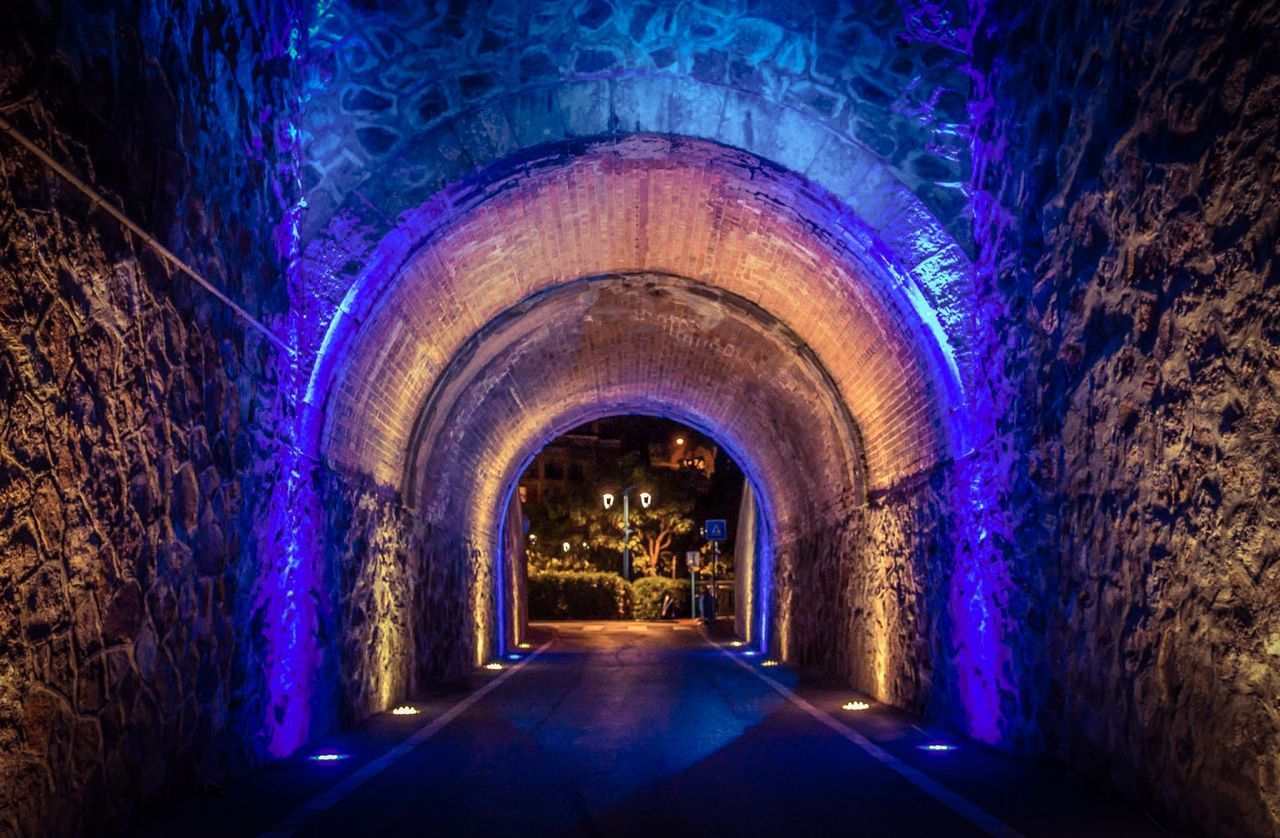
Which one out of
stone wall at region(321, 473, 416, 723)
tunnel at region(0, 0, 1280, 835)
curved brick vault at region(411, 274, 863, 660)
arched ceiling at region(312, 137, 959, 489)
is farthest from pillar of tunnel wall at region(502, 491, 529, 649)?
arched ceiling at region(312, 137, 959, 489)

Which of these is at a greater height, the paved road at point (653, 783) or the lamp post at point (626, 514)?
the lamp post at point (626, 514)

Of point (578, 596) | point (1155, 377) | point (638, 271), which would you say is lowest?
point (578, 596)

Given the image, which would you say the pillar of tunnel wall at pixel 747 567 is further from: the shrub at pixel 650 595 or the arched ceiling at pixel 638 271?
the shrub at pixel 650 595

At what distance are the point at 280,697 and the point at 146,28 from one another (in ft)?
17.1

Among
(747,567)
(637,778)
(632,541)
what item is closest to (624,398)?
(747,567)

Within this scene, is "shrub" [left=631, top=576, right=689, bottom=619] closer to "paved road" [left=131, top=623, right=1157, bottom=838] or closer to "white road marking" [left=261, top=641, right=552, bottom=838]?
"white road marking" [left=261, top=641, right=552, bottom=838]

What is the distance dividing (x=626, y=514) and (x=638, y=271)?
41.8 m

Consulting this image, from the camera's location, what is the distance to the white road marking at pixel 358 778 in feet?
21.6

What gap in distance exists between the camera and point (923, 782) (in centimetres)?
783

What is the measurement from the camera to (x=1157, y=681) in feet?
21.3

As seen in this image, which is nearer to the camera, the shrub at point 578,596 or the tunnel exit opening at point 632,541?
the shrub at point 578,596

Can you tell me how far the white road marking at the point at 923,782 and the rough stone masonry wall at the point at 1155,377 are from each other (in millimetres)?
899

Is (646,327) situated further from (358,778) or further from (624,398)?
(358,778)

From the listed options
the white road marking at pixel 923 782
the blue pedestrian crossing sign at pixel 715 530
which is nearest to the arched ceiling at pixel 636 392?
the white road marking at pixel 923 782
